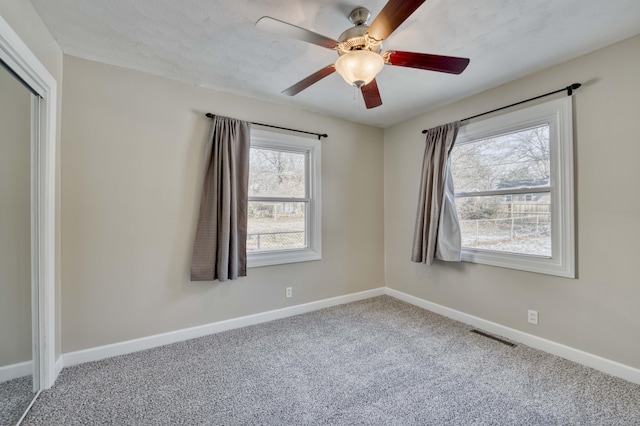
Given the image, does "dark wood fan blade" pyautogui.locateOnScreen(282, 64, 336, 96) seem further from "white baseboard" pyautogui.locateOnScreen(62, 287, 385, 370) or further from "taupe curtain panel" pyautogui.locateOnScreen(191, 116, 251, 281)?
"white baseboard" pyautogui.locateOnScreen(62, 287, 385, 370)

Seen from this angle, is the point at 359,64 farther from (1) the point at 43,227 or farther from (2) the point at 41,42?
(1) the point at 43,227

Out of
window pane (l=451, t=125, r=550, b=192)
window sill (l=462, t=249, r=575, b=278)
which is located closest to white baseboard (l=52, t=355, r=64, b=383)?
window sill (l=462, t=249, r=575, b=278)

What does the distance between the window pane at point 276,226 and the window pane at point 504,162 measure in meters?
1.84

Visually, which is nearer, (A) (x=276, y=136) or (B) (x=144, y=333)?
(B) (x=144, y=333)

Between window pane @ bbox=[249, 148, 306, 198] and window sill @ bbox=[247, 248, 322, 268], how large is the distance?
0.65 m

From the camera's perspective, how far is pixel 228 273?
8.86ft

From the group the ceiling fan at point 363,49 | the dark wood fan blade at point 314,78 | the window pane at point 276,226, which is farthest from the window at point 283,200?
the ceiling fan at point 363,49

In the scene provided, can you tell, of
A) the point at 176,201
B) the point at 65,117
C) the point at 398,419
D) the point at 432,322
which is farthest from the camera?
the point at 432,322

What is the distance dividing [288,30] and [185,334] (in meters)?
2.62

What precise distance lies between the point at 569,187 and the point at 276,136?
2705mm

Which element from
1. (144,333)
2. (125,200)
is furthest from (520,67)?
(144,333)

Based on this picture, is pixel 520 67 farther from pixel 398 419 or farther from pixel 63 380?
pixel 63 380

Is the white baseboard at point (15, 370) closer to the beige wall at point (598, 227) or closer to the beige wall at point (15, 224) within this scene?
the beige wall at point (15, 224)

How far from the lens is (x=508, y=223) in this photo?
8.96ft
